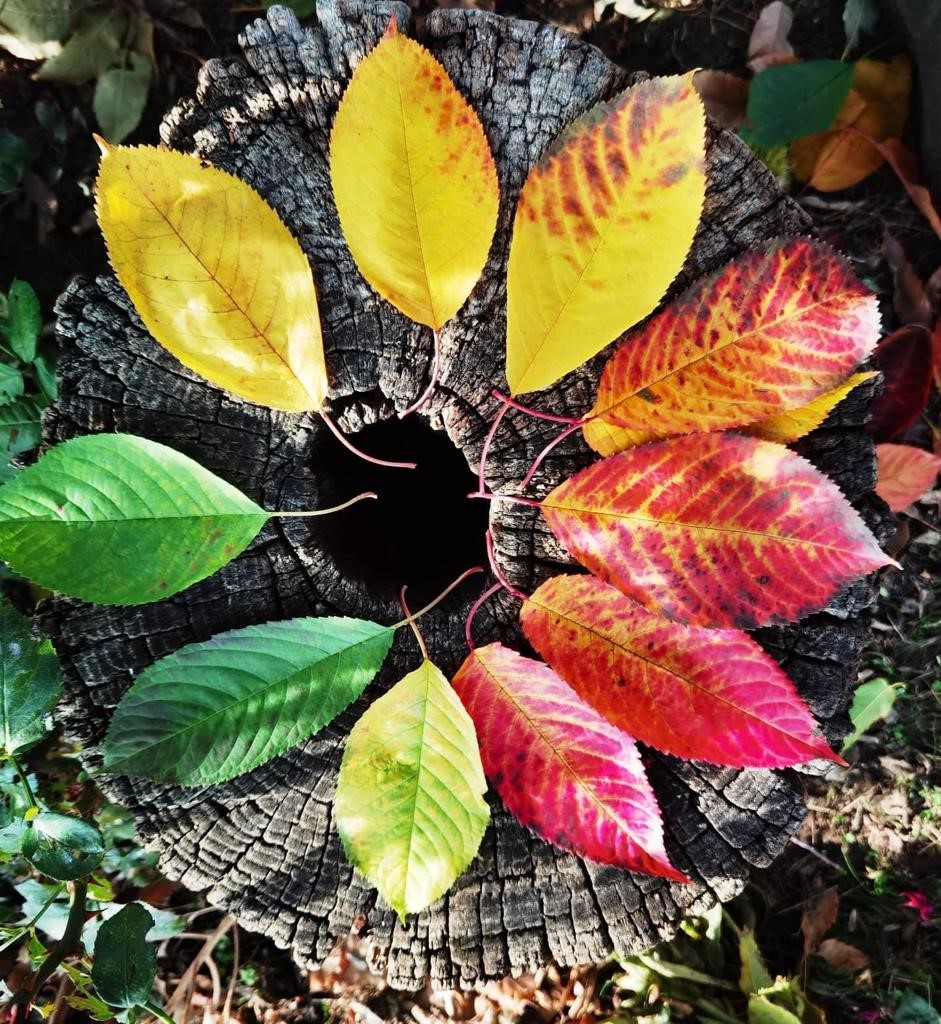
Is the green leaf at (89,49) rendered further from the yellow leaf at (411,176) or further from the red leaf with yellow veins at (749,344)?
the red leaf with yellow veins at (749,344)

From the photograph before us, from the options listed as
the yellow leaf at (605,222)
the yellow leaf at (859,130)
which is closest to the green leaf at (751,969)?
the yellow leaf at (605,222)

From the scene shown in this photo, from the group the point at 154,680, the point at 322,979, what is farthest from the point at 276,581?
the point at 322,979

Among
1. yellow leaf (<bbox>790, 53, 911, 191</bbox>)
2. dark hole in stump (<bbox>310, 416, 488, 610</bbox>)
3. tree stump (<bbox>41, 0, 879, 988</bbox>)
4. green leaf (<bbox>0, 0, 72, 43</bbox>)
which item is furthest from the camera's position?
yellow leaf (<bbox>790, 53, 911, 191</bbox>)

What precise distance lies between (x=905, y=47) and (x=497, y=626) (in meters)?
1.20

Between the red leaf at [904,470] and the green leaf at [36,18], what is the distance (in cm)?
141

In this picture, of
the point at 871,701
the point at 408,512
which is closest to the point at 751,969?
the point at 871,701

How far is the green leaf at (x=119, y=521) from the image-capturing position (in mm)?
743

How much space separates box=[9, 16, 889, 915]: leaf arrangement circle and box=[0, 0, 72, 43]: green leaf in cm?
75

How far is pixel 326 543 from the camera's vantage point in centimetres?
91

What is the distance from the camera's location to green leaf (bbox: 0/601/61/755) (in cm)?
85

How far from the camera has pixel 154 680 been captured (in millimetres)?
778

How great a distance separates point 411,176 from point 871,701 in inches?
44.3

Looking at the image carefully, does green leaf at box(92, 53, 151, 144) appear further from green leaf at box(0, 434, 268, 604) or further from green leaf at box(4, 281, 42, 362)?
green leaf at box(0, 434, 268, 604)

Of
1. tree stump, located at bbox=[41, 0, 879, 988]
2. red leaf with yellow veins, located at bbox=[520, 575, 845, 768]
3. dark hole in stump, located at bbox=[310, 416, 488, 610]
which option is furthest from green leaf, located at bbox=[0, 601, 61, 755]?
red leaf with yellow veins, located at bbox=[520, 575, 845, 768]
